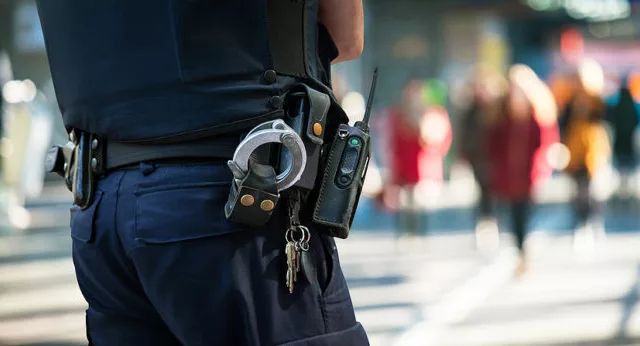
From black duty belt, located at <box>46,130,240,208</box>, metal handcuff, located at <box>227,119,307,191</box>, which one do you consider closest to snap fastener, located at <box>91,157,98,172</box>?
black duty belt, located at <box>46,130,240,208</box>

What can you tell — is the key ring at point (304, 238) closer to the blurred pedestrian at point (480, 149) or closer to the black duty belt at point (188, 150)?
the black duty belt at point (188, 150)

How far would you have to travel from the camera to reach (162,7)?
1.95 m

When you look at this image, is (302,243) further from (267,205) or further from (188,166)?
(188,166)

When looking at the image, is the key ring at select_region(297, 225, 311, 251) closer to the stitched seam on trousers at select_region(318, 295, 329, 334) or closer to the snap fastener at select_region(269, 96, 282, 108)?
the stitched seam on trousers at select_region(318, 295, 329, 334)

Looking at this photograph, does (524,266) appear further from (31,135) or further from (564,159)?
(31,135)

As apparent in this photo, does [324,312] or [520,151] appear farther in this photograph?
[520,151]

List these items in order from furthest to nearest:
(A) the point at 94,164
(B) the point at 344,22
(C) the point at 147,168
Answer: (B) the point at 344,22, (A) the point at 94,164, (C) the point at 147,168

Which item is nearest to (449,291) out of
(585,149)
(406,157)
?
(406,157)

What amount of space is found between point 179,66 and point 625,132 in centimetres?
1707

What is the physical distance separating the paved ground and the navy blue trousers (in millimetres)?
4281

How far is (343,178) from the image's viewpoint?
213 centimetres

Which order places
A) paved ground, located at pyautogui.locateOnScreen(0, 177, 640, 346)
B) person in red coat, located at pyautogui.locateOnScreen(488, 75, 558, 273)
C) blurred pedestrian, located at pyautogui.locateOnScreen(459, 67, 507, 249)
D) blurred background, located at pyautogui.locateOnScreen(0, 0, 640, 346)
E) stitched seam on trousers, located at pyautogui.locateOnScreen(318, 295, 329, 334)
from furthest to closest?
blurred pedestrian, located at pyautogui.locateOnScreen(459, 67, 507, 249)
person in red coat, located at pyautogui.locateOnScreen(488, 75, 558, 273)
blurred background, located at pyautogui.locateOnScreen(0, 0, 640, 346)
paved ground, located at pyautogui.locateOnScreen(0, 177, 640, 346)
stitched seam on trousers, located at pyautogui.locateOnScreen(318, 295, 329, 334)

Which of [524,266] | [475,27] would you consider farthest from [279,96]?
[475,27]

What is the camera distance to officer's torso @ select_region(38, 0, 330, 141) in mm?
1948
